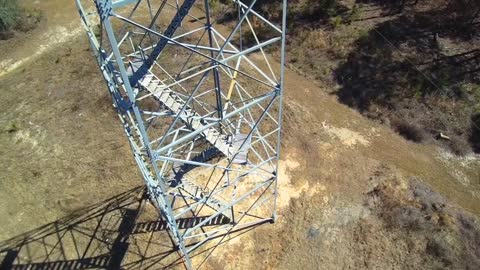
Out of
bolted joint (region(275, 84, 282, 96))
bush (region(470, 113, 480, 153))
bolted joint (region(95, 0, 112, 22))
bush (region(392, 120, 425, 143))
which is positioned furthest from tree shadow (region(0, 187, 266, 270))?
bush (region(470, 113, 480, 153))

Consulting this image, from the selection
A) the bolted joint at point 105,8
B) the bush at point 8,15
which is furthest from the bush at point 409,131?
the bush at point 8,15

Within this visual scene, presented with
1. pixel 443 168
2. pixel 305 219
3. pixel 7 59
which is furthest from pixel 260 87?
pixel 7 59

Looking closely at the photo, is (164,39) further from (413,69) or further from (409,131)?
(413,69)

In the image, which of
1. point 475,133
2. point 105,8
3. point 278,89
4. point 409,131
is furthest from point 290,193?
point 105,8

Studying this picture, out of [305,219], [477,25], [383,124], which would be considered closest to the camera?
[305,219]

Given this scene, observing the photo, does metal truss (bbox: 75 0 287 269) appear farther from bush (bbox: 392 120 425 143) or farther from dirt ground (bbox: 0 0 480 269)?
bush (bbox: 392 120 425 143)

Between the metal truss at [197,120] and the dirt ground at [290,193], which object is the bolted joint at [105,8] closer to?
the metal truss at [197,120]

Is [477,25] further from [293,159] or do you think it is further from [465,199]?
[293,159]
